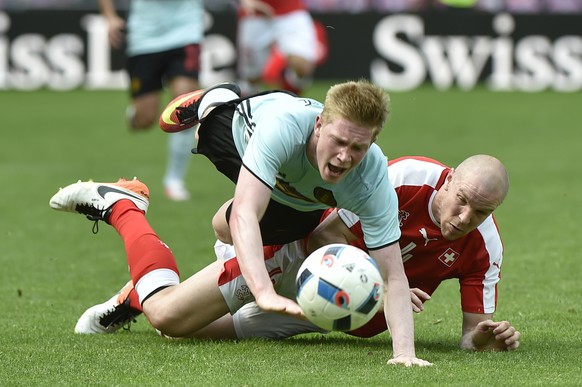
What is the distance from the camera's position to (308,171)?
5562 millimetres

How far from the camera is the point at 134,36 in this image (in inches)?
477

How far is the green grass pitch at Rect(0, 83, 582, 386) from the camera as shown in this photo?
5336mm

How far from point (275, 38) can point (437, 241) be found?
9.43 meters

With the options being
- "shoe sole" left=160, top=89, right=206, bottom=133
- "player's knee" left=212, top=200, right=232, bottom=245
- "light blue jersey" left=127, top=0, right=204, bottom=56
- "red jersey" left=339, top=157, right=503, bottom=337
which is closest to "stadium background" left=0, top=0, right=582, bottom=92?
"light blue jersey" left=127, top=0, right=204, bottom=56

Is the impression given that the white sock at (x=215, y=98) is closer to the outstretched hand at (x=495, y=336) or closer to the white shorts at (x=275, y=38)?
the outstretched hand at (x=495, y=336)

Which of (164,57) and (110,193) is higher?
(110,193)

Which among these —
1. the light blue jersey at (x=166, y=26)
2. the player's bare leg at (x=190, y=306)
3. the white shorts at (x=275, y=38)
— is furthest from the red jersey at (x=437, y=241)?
the white shorts at (x=275, y=38)

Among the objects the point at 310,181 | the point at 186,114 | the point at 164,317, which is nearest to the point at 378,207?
the point at 310,181

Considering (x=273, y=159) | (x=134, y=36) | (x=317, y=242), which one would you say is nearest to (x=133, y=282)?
(x=317, y=242)

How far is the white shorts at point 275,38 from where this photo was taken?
14594mm

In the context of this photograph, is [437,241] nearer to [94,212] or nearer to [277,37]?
[94,212]

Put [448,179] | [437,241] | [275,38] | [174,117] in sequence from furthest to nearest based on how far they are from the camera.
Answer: [275,38]
[174,117]
[437,241]
[448,179]

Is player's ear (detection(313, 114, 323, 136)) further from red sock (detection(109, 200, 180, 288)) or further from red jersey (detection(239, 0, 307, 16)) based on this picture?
red jersey (detection(239, 0, 307, 16))

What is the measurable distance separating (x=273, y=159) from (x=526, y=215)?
575 cm
